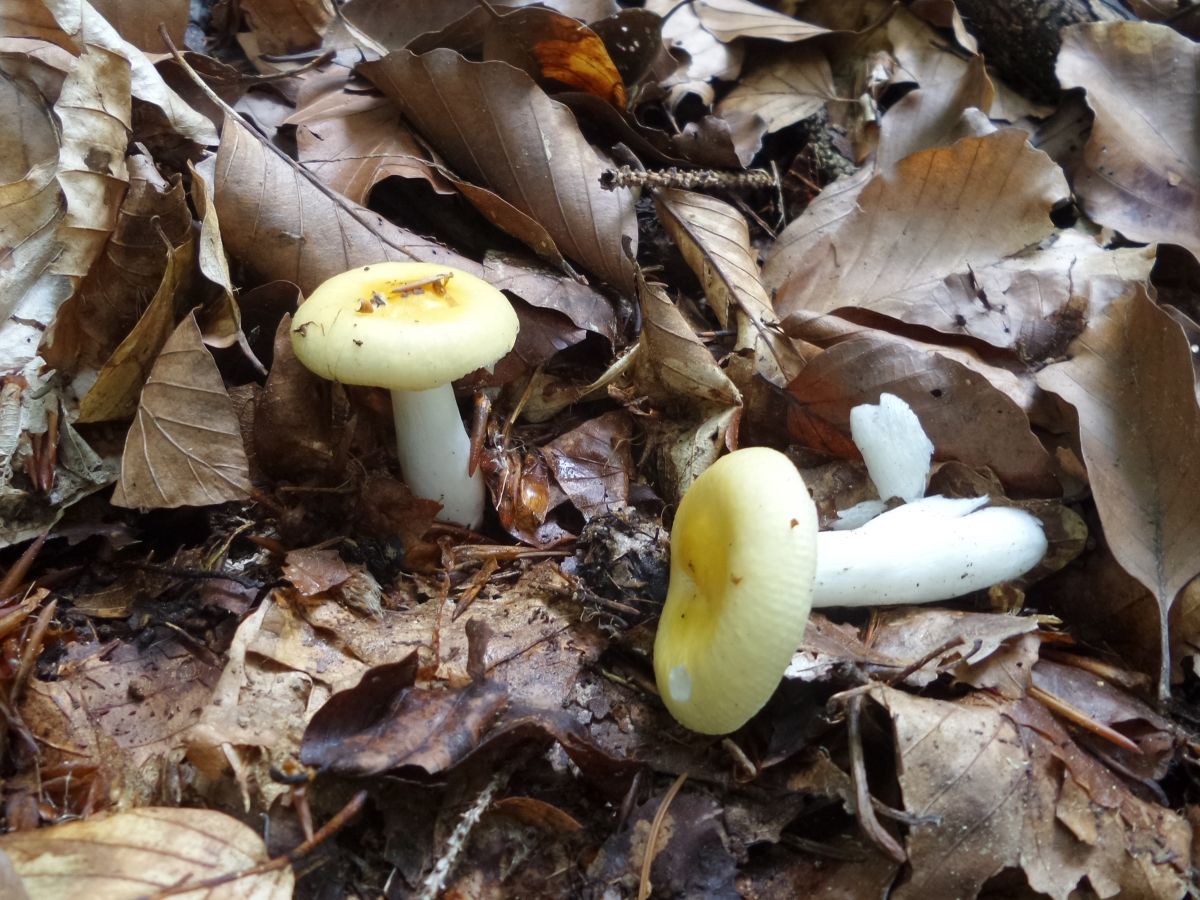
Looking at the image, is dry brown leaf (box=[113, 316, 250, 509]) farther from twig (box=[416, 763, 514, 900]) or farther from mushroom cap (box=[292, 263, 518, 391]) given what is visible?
twig (box=[416, 763, 514, 900])

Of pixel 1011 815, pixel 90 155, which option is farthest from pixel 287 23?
pixel 1011 815

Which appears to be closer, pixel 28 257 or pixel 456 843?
pixel 456 843

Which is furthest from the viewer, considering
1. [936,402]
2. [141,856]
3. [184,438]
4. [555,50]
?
[555,50]

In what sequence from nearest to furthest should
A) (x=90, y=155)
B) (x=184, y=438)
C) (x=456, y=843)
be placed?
(x=456, y=843), (x=184, y=438), (x=90, y=155)

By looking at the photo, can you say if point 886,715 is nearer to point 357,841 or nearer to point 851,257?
point 357,841

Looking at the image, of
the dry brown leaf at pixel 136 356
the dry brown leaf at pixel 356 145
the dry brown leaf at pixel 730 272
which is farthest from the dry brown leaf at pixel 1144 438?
the dry brown leaf at pixel 136 356

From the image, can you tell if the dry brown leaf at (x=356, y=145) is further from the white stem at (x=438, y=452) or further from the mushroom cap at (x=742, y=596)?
the mushroom cap at (x=742, y=596)

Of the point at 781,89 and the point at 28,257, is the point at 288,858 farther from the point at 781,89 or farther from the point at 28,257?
the point at 781,89

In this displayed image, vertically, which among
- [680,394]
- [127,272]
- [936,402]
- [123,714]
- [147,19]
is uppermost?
[147,19]
